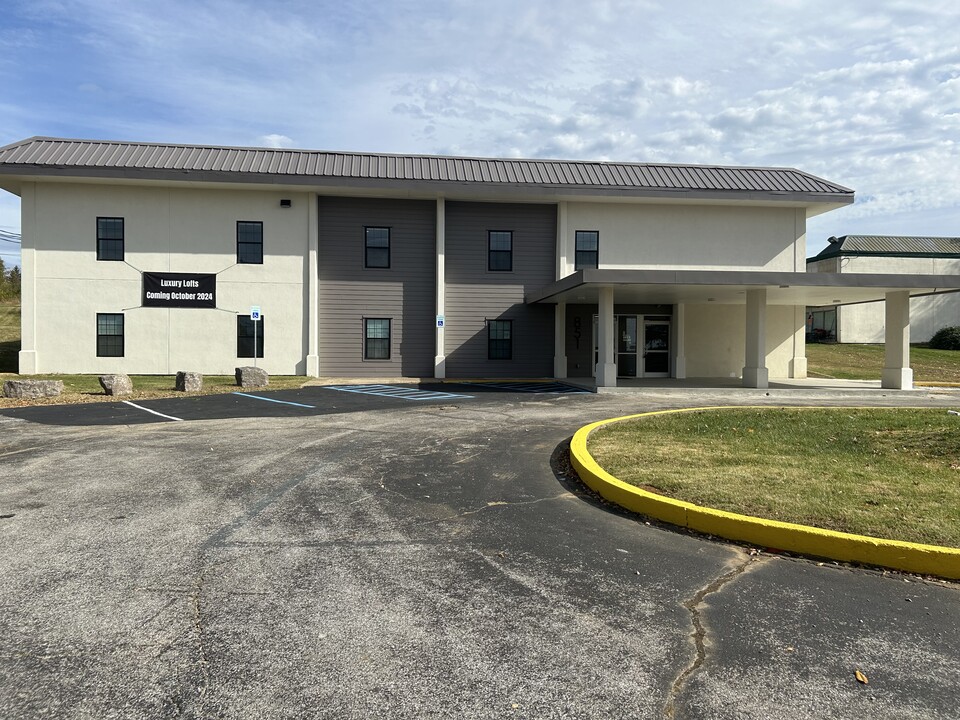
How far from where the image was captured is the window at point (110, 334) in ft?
71.8

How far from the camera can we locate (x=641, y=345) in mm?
23969

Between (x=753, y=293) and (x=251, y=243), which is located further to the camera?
(x=251, y=243)

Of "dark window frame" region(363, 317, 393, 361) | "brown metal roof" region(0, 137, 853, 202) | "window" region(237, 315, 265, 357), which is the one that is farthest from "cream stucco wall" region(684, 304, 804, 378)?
"window" region(237, 315, 265, 357)

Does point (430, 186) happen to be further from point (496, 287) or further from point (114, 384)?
point (114, 384)

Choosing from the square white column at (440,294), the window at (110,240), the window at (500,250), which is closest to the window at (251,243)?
the window at (110,240)

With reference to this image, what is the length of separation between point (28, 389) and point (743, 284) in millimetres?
18092

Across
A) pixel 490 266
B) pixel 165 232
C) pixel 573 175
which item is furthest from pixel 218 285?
pixel 573 175

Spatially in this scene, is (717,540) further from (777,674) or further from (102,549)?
(102,549)

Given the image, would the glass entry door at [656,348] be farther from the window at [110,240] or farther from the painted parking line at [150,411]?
the window at [110,240]

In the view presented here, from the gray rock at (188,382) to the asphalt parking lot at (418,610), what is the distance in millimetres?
10357

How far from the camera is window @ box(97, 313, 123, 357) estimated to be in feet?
71.8

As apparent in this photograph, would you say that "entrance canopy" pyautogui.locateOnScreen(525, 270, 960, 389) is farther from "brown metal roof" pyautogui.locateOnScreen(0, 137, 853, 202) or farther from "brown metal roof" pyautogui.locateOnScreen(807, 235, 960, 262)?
"brown metal roof" pyautogui.locateOnScreen(807, 235, 960, 262)

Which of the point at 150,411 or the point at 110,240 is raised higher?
the point at 110,240

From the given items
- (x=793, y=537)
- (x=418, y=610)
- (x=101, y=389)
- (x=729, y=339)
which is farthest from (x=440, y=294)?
(x=418, y=610)
